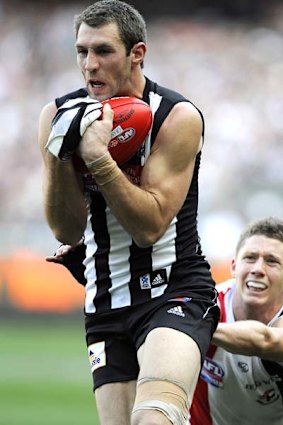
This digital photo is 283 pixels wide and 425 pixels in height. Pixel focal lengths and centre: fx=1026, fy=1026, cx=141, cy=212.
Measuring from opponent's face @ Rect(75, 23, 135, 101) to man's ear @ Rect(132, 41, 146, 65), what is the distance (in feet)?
0.18

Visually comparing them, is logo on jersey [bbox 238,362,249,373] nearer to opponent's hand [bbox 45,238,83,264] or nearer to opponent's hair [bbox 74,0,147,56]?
opponent's hand [bbox 45,238,83,264]

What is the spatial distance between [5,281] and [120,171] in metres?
10.4

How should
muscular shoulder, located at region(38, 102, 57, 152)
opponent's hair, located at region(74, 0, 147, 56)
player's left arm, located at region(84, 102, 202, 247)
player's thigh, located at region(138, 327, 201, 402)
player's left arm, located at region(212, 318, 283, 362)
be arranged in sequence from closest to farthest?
player's thigh, located at region(138, 327, 201, 402) < player's left arm, located at region(84, 102, 202, 247) < opponent's hair, located at region(74, 0, 147, 56) < muscular shoulder, located at region(38, 102, 57, 152) < player's left arm, located at region(212, 318, 283, 362)

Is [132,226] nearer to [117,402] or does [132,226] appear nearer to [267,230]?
[117,402]

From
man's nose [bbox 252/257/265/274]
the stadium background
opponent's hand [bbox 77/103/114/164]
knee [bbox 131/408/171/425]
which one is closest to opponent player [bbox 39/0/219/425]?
→ opponent's hand [bbox 77/103/114/164]

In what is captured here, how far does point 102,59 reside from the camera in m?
4.43

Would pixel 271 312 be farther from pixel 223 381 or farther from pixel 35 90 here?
pixel 35 90

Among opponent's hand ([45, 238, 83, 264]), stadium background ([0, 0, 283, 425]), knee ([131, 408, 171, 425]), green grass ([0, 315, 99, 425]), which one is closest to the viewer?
knee ([131, 408, 171, 425])

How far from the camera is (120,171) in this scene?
13.9 feet

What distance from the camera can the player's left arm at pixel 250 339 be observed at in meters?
4.70

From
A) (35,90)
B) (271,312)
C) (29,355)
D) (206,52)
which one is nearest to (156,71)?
(206,52)

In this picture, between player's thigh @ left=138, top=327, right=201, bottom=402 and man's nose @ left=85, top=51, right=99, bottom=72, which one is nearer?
player's thigh @ left=138, top=327, right=201, bottom=402

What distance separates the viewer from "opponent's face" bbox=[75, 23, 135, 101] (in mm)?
4422

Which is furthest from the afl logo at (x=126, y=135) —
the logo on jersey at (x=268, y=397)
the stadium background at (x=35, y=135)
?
the stadium background at (x=35, y=135)
